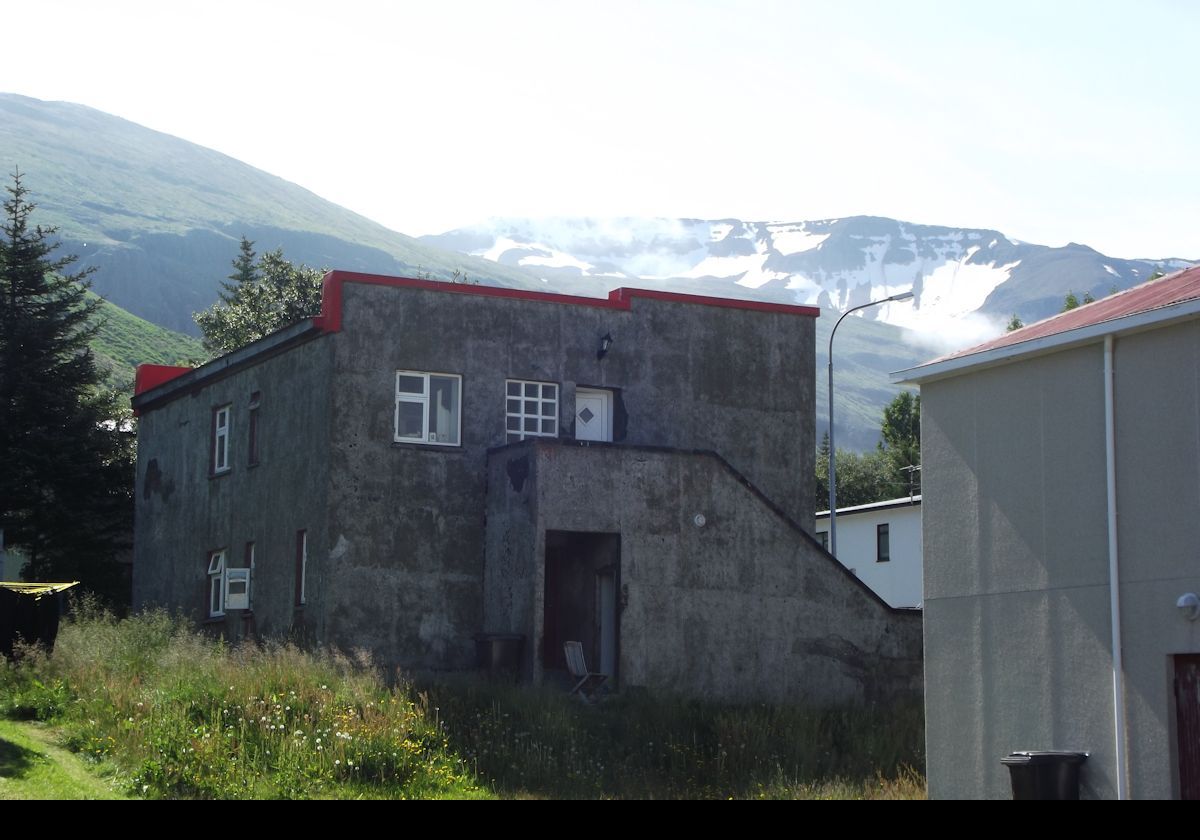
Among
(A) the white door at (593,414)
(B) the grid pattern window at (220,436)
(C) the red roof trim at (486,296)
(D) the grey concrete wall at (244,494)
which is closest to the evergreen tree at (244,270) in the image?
(D) the grey concrete wall at (244,494)

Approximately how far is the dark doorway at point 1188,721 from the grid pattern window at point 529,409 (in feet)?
49.0

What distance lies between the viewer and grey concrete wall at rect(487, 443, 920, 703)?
26344mm

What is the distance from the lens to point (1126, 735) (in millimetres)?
16219

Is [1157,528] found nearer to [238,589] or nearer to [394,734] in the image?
[394,734]

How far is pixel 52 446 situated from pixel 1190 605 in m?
31.6

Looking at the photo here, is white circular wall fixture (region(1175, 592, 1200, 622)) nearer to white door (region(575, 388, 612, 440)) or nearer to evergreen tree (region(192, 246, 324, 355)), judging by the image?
white door (region(575, 388, 612, 440))

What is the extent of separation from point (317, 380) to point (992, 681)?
14.7m

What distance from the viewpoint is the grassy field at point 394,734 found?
19.0m

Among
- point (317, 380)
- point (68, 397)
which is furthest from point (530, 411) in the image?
point (68, 397)

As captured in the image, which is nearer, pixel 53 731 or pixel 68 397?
pixel 53 731

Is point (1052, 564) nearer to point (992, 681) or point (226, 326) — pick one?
point (992, 681)

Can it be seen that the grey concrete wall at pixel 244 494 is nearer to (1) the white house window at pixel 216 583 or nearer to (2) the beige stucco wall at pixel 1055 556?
(1) the white house window at pixel 216 583

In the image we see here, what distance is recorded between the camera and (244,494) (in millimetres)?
31109

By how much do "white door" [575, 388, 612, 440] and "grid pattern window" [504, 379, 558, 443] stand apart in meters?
0.54
